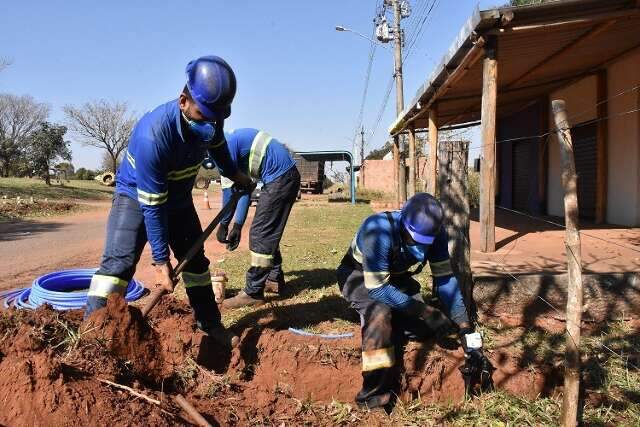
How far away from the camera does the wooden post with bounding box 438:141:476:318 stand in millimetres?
4000

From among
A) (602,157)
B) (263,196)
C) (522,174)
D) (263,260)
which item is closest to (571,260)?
(263,260)

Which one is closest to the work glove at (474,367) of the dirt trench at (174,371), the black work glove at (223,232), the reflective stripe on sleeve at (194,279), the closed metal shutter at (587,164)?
the dirt trench at (174,371)

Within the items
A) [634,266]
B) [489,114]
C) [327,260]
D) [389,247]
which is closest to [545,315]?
[634,266]

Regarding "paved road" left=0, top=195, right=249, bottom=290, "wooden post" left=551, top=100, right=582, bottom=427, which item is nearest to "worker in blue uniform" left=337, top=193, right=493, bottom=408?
"wooden post" left=551, top=100, right=582, bottom=427

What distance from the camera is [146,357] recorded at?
3043 mm

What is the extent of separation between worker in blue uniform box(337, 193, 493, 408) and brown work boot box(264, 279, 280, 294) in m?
1.61

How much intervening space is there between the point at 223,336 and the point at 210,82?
180 centimetres

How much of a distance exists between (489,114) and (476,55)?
1211 mm

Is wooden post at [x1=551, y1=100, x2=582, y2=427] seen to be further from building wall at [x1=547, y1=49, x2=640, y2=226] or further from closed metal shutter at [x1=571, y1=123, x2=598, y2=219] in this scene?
closed metal shutter at [x1=571, y1=123, x2=598, y2=219]

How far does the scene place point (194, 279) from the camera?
3645mm

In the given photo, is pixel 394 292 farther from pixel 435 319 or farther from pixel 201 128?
pixel 201 128

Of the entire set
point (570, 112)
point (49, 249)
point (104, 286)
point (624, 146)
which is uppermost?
point (570, 112)

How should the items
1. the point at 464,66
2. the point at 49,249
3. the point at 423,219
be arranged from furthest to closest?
the point at 49,249, the point at 464,66, the point at 423,219

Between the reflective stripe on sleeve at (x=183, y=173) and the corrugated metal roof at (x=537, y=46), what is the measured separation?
3.88 meters
